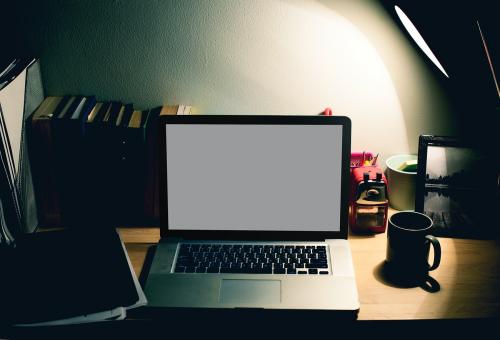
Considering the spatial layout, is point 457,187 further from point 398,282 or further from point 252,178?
point 252,178

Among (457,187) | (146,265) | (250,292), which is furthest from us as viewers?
(457,187)

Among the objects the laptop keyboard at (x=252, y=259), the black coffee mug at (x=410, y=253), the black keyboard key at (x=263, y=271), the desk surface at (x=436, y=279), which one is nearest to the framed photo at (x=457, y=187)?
the desk surface at (x=436, y=279)

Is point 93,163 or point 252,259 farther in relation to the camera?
point 93,163

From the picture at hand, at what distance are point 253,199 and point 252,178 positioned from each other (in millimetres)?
46

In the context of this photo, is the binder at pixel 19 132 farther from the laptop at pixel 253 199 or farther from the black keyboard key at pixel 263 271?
the black keyboard key at pixel 263 271

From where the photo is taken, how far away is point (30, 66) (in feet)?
4.44

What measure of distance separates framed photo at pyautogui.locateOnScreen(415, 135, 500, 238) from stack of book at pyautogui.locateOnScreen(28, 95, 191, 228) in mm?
595

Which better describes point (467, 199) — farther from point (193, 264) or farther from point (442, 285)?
point (193, 264)

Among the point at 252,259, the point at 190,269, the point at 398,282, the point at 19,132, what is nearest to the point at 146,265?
the point at 190,269

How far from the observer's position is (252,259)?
3.97 ft

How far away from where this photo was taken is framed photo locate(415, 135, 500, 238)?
4.42 feet

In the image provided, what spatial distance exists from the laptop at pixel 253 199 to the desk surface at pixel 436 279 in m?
0.06

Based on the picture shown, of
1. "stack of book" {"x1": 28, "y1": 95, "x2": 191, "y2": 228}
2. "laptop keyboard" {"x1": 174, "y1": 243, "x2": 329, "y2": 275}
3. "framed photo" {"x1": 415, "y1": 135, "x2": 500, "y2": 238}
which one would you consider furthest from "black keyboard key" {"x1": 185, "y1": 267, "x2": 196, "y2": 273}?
"framed photo" {"x1": 415, "y1": 135, "x2": 500, "y2": 238}

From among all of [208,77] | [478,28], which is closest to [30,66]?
[208,77]
